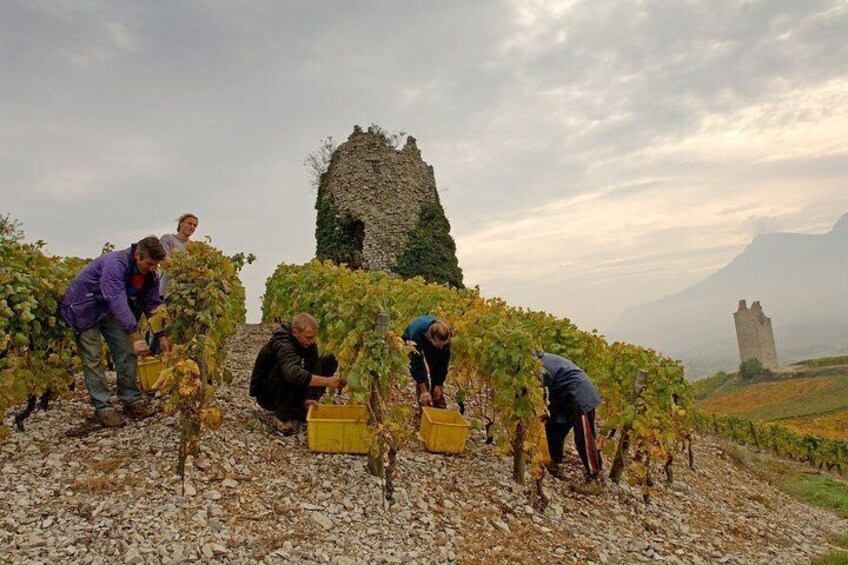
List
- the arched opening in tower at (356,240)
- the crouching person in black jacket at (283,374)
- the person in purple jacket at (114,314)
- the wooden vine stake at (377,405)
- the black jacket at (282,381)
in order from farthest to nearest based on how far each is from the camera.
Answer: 1. the arched opening in tower at (356,240)
2. the black jacket at (282,381)
3. the crouching person in black jacket at (283,374)
4. the person in purple jacket at (114,314)
5. the wooden vine stake at (377,405)

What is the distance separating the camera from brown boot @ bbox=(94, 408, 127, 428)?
5.75 meters

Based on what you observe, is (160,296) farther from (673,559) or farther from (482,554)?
(673,559)

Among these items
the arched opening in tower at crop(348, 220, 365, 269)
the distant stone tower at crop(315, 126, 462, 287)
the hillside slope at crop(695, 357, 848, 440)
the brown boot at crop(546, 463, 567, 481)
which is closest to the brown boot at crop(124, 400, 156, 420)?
the brown boot at crop(546, 463, 567, 481)

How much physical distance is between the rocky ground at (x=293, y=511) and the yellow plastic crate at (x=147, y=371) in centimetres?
66

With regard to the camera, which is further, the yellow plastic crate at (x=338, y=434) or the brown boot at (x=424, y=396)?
the brown boot at (x=424, y=396)

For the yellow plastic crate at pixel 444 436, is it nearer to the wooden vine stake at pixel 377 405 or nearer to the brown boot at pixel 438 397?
the brown boot at pixel 438 397

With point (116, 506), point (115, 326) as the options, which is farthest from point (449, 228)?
point (116, 506)

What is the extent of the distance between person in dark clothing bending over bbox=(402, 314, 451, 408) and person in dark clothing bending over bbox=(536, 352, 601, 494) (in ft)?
3.94

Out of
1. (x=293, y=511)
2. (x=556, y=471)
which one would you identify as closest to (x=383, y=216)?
(x=556, y=471)

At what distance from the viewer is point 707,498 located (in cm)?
783

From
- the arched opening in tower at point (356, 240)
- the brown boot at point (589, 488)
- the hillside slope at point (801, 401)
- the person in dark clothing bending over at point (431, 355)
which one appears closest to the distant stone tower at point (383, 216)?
the arched opening in tower at point (356, 240)

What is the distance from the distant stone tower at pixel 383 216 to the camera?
74.8ft

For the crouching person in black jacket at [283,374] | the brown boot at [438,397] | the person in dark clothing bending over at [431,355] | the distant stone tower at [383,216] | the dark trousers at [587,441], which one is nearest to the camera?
the crouching person in black jacket at [283,374]

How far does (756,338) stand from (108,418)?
2467 inches
